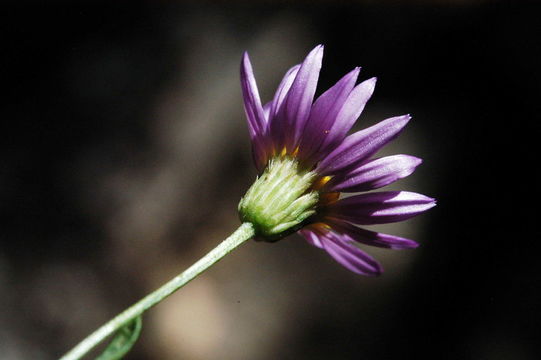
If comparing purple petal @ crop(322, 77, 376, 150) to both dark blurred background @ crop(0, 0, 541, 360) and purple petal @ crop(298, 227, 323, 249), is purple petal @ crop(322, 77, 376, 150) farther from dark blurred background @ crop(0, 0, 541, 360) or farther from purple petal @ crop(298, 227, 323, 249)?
dark blurred background @ crop(0, 0, 541, 360)

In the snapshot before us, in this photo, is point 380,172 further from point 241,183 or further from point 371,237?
point 241,183

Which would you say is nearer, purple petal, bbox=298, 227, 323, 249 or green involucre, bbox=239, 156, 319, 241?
green involucre, bbox=239, 156, 319, 241

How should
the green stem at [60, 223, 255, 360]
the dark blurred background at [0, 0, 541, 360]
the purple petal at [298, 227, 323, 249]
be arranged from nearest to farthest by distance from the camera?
the green stem at [60, 223, 255, 360]
the purple petal at [298, 227, 323, 249]
the dark blurred background at [0, 0, 541, 360]

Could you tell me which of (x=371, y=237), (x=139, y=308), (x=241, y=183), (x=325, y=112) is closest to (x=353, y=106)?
(x=325, y=112)

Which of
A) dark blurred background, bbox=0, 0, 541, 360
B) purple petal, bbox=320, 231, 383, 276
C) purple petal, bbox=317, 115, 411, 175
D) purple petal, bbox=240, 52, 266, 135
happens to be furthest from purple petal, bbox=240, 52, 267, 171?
dark blurred background, bbox=0, 0, 541, 360

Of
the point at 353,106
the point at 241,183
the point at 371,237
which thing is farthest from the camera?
the point at 241,183

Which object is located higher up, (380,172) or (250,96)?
(250,96)

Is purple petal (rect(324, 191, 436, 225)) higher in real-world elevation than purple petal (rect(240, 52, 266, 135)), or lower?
lower

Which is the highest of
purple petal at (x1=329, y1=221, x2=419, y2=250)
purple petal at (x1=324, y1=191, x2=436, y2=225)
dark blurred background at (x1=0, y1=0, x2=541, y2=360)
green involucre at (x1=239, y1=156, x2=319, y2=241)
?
green involucre at (x1=239, y1=156, x2=319, y2=241)

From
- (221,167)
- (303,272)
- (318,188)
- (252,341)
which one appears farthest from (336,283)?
(318,188)
